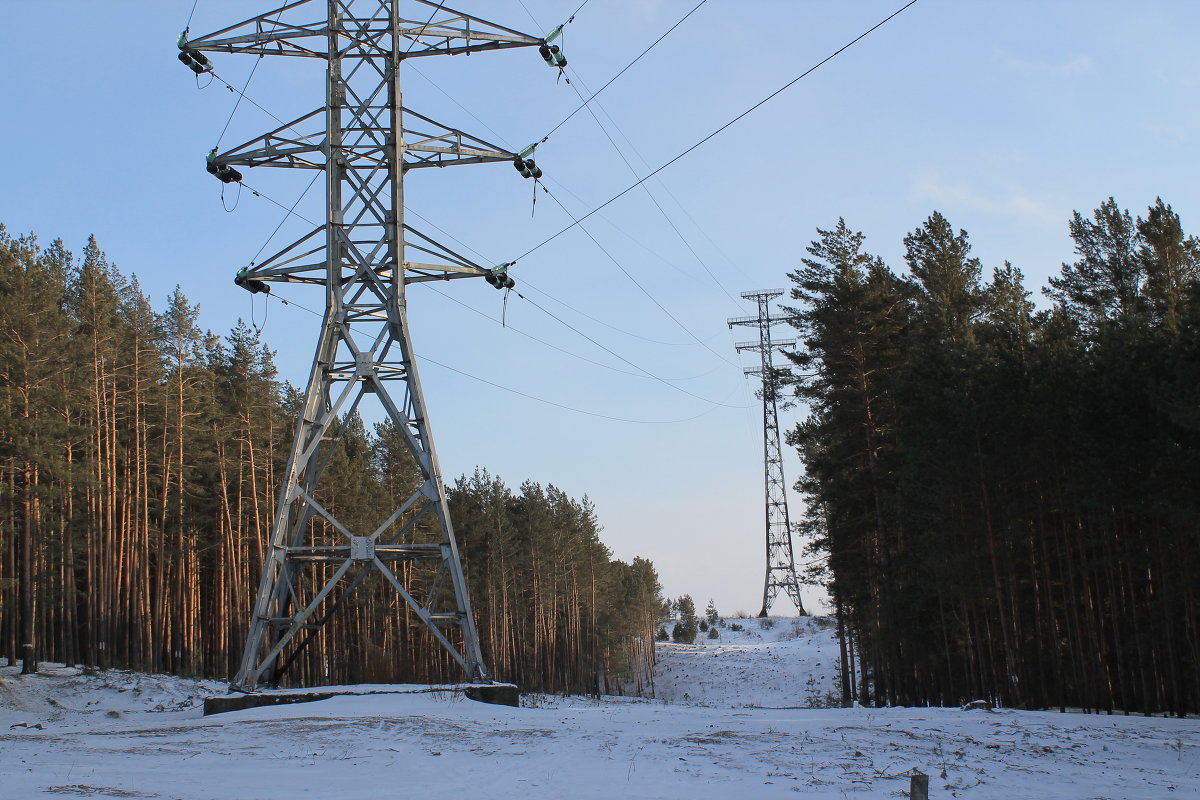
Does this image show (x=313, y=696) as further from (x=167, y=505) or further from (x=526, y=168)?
(x=167, y=505)

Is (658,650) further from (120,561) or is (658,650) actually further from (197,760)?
(197,760)

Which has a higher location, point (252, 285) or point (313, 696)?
point (252, 285)

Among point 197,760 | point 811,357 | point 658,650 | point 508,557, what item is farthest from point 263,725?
point 658,650

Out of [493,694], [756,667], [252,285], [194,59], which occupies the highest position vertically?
[194,59]

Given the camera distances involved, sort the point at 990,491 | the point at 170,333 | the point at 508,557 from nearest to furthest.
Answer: the point at 990,491, the point at 170,333, the point at 508,557

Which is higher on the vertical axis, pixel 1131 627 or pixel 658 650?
pixel 1131 627

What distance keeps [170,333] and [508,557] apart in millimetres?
25835

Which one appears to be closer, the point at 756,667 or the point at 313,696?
the point at 313,696

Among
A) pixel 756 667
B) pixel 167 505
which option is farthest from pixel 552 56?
pixel 756 667

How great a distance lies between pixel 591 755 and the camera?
412 inches

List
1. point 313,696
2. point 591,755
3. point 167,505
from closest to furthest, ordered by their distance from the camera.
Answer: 1. point 591,755
2. point 313,696
3. point 167,505

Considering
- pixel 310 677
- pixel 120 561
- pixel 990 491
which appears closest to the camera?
pixel 990 491

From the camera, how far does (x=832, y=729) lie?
13.4 meters

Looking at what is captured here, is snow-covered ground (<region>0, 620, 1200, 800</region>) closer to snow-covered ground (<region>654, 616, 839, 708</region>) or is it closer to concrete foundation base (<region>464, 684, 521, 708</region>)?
concrete foundation base (<region>464, 684, 521, 708</region>)
